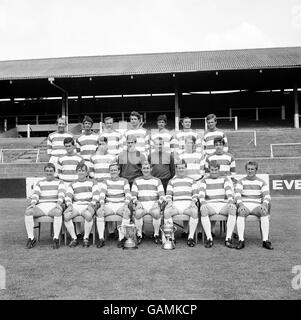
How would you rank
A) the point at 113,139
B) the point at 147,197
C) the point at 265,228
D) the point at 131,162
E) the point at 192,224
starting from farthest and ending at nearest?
1. the point at 113,139
2. the point at 131,162
3. the point at 147,197
4. the point at 192,224
5. the point at 265,228

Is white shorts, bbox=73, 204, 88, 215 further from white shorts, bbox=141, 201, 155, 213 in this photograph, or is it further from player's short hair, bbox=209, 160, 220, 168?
player's short hair, bbox=209, 160, 220, 168

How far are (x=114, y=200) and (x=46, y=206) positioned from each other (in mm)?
977

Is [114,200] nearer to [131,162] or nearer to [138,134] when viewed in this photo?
[131,162]

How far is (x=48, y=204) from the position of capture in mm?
5836

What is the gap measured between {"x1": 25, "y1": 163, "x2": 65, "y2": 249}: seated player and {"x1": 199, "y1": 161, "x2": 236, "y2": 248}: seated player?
2011 mm

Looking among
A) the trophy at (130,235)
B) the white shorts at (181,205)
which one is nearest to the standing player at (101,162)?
the trophy at (130,235)

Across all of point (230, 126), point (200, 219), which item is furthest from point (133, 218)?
point (230, 126)

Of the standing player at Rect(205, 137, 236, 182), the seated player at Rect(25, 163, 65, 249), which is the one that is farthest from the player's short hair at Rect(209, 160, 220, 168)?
the seated player at Rect(25, 163, 65, 249)

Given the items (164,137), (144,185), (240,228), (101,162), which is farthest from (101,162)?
(240,228)

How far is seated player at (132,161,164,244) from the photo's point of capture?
225 inches

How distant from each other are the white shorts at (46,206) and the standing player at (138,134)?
1433mm

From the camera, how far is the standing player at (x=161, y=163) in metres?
6.35
